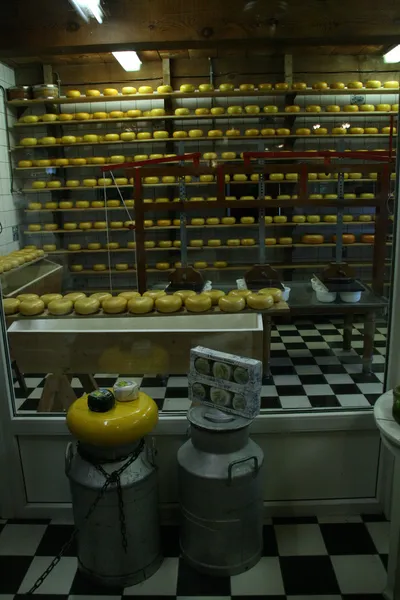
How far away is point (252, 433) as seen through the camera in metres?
2.20

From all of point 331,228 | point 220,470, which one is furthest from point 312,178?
point 220,470

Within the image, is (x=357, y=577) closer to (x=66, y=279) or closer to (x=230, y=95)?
(x=66, y=279)

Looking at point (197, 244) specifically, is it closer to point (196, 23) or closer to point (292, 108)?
point (292, 108)

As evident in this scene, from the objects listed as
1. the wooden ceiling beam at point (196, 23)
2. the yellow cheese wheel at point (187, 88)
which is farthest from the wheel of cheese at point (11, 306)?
the yellow cheese wheel at point (187, 88)

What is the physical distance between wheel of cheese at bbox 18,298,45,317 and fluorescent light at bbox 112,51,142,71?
3163 millimetres

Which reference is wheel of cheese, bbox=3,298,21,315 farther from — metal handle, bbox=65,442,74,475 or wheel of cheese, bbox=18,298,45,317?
metal handle, bbox=65,442,74,475

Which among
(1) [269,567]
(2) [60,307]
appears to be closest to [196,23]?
(2) [60,307]

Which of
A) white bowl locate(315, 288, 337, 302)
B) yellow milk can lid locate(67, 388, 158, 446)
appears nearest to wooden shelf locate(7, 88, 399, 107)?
white bowl locate(315, 288, 337, 302)

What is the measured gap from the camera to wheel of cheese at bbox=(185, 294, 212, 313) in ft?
8.96

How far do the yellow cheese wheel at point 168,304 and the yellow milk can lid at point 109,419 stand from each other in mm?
841

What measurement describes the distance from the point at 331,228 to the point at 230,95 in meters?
1.87

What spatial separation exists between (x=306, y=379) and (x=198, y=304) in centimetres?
144

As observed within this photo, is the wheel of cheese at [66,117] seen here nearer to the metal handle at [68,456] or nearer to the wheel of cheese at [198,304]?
the wheel of cheese at [198,304]

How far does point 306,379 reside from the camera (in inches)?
148
